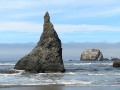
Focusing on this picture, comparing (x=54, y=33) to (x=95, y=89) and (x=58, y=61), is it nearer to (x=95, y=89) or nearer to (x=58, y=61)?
(x=58, y=61)

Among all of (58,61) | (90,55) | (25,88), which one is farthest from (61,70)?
(90,55)

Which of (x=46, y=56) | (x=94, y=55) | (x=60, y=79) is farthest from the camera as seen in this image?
(x=94, y=55)

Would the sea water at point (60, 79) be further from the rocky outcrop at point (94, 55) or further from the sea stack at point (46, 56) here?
the rocky outcrop at point (94, 55)

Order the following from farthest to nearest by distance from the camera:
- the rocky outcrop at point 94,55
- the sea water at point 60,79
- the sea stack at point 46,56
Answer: the rocky outcrop at point 94,55 < the sea stack at point 46,56 < the sea water at point 60,79

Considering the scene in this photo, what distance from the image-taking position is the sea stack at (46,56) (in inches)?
2469

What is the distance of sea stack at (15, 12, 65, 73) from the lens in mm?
62719

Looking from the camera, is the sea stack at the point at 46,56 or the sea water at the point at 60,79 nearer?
the sea water at the point at 60,79

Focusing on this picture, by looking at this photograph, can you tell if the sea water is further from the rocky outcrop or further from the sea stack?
the rocky outcrop

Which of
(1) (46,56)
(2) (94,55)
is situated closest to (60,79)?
(1) (46,56)

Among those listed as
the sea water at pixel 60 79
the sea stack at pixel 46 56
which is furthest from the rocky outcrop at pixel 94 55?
the sea water at pixel 60 79

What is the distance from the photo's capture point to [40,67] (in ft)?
207

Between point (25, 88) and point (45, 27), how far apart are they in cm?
3181

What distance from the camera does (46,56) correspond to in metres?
63.2

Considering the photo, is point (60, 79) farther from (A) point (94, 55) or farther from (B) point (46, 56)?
(A) point (94, 55)
